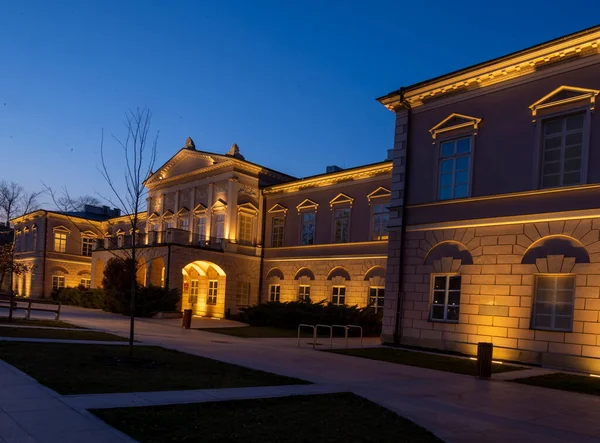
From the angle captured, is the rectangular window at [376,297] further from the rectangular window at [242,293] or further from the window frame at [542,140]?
the window frame at [542,140]

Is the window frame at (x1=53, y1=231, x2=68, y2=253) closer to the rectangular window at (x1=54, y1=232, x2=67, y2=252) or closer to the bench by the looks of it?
the rectangular window at (x1=54, y1=232, x2=67, y2=252)

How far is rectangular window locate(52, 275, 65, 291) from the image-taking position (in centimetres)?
5212

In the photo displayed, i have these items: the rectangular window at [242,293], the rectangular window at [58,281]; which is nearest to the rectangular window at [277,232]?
the rectangular window at [242,293]

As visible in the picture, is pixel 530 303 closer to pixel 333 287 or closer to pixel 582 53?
pixel 582 53

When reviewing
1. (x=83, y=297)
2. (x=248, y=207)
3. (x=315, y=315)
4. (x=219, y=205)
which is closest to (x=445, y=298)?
(x=315, y=315)

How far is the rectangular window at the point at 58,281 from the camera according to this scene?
52.1 meters

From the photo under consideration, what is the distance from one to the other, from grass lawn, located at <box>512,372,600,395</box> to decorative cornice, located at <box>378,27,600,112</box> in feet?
29.8

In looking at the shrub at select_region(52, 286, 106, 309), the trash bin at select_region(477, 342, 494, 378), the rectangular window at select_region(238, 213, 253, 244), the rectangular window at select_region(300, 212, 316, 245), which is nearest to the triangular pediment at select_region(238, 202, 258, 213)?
the rectangular window at select_region(238, 213, 253, 244)

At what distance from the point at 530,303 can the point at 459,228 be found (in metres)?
3.35

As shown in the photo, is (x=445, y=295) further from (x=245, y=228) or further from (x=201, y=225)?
(x=201, y=225)

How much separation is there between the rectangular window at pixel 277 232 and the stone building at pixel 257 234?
0.08 metres

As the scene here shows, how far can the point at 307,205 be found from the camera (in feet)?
A: 112

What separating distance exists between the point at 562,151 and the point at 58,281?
163 feet

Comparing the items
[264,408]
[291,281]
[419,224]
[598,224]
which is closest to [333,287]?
[291,281]
